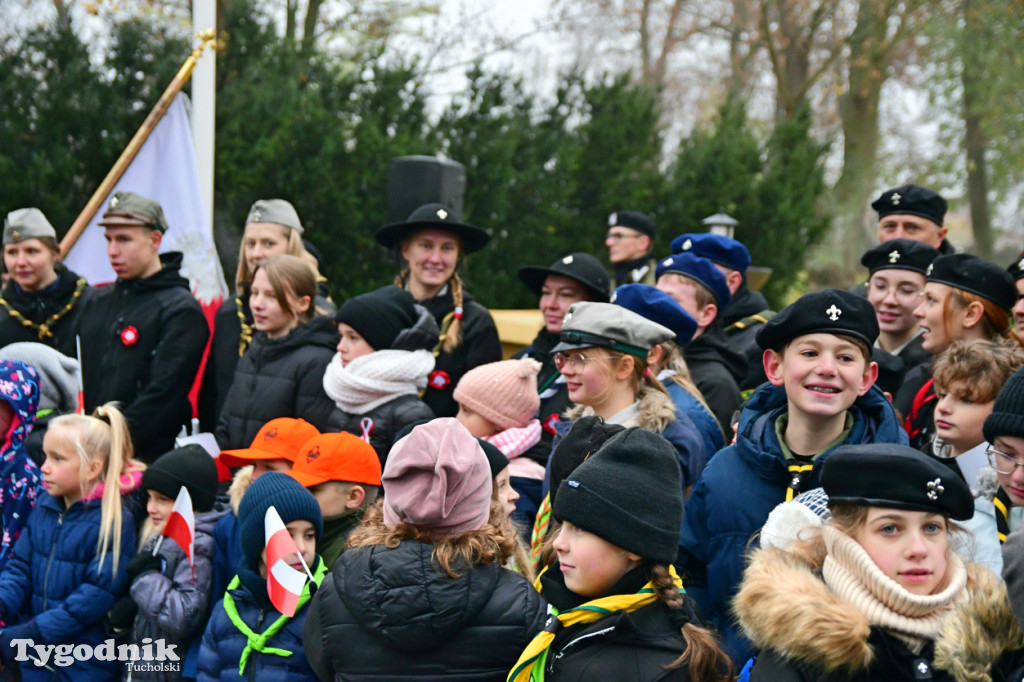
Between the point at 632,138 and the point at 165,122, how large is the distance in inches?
199

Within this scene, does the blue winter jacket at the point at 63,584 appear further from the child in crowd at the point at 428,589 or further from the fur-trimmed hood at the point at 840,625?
the fur-trimmed hood at the point at 840,625

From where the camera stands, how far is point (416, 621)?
2.90 metres

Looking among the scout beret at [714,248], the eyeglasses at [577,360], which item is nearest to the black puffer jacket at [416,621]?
the eyeglasses at [577,360]

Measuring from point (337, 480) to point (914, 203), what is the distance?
3617 millimetres

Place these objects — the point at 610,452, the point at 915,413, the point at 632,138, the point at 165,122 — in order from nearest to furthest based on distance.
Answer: the point at 610,452 < the point at 915,413 < the point at 165,122 < the point at 632,138

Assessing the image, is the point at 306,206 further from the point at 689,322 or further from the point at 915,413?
the point at 915,413

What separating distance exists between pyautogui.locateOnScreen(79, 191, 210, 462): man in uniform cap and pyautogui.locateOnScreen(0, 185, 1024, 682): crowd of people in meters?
0.02

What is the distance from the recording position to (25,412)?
198 inches

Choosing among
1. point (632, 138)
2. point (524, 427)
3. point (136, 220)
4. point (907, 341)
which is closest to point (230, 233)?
point (136, 220)

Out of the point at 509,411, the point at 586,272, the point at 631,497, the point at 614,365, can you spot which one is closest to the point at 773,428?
the point at 614,365

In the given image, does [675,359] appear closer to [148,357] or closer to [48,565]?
[48,565]

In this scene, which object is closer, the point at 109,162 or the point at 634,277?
the point at 634,277

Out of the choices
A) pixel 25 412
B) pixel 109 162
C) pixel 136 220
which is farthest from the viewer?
pixel 109 162

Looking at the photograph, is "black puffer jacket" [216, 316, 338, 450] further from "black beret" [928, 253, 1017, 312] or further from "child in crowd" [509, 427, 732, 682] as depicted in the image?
"black beret" [928, 253, 1017, 312]
